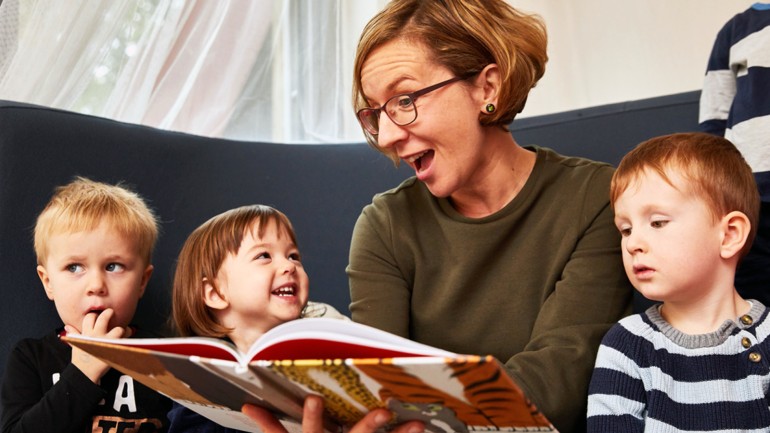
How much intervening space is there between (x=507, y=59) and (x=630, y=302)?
431 mm

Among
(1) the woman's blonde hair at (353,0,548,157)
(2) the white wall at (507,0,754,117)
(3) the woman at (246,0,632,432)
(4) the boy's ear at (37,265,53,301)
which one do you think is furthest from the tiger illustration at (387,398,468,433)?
(2) the white wall at (507,0,754,117)

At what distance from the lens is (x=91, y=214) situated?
1.53 m

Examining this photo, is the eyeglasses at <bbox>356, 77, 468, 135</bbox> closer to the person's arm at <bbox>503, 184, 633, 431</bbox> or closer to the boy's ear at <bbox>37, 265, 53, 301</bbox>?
the person's arm at <bbox>503, 184, 633, 431</bbox>

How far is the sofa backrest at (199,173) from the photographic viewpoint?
159 centimetres

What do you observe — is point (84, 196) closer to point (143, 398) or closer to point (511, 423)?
point (143, 398)

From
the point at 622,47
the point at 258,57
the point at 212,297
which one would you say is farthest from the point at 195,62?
the point at 622,47

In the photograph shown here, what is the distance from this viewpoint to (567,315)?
1.25m

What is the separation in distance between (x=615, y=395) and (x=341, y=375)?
465 millimetres

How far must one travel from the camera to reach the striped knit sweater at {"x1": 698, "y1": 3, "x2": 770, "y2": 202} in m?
1.48

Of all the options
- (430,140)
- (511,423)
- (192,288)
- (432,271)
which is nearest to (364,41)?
(430,140)

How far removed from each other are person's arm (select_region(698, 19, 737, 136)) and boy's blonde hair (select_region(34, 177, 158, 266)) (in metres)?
1.08

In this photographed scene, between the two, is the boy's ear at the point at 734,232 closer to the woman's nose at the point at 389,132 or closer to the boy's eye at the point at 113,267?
the woman's nose at the point at 389,132

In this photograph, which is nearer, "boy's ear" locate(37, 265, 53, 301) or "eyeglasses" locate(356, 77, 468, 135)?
"eyeglasses" locate(356, 77, 468, 135)

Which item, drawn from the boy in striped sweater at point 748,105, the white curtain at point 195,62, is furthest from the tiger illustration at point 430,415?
the white curtain at point 195,62
